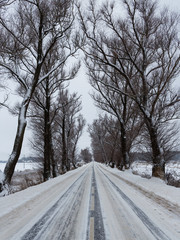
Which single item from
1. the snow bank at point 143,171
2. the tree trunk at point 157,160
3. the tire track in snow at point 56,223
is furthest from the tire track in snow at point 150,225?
the snow bank at point 143,171

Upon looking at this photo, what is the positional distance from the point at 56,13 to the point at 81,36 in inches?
119

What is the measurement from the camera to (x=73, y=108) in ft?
95.4

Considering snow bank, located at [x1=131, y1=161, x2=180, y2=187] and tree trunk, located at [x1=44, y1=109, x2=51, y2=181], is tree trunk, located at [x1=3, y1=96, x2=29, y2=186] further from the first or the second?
snow bank, located at [x1=131, y1=161, x2=180, y2=187]

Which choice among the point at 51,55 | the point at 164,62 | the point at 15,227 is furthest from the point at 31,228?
the point at 51,55

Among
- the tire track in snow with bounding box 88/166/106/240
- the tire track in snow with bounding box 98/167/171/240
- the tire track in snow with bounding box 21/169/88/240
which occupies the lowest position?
the tire track in snow with bounding box 98/167/171/240

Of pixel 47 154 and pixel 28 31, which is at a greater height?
pixel 28 31

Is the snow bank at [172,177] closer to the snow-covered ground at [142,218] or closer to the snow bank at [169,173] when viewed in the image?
the snow bank at [169,173]

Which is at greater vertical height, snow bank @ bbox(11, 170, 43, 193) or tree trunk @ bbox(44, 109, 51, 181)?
tree trunk @ bbox(44, 109, 51, 181)

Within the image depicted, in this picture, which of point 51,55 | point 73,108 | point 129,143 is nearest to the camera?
point 51,55

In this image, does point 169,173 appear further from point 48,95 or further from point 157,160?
point 48,95

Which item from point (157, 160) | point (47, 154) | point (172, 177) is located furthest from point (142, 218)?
point (47, 154)

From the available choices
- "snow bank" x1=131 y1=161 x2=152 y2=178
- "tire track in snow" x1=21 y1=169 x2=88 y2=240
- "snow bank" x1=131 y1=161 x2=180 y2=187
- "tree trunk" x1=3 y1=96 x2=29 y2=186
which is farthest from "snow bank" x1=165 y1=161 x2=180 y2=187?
"tree trunk" x1=3 y1=96 x2=29 y2=186

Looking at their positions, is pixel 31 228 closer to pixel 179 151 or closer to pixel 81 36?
pixel 81 36

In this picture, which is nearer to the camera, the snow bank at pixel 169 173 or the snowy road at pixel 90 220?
the snowy road at pixel 90 220
